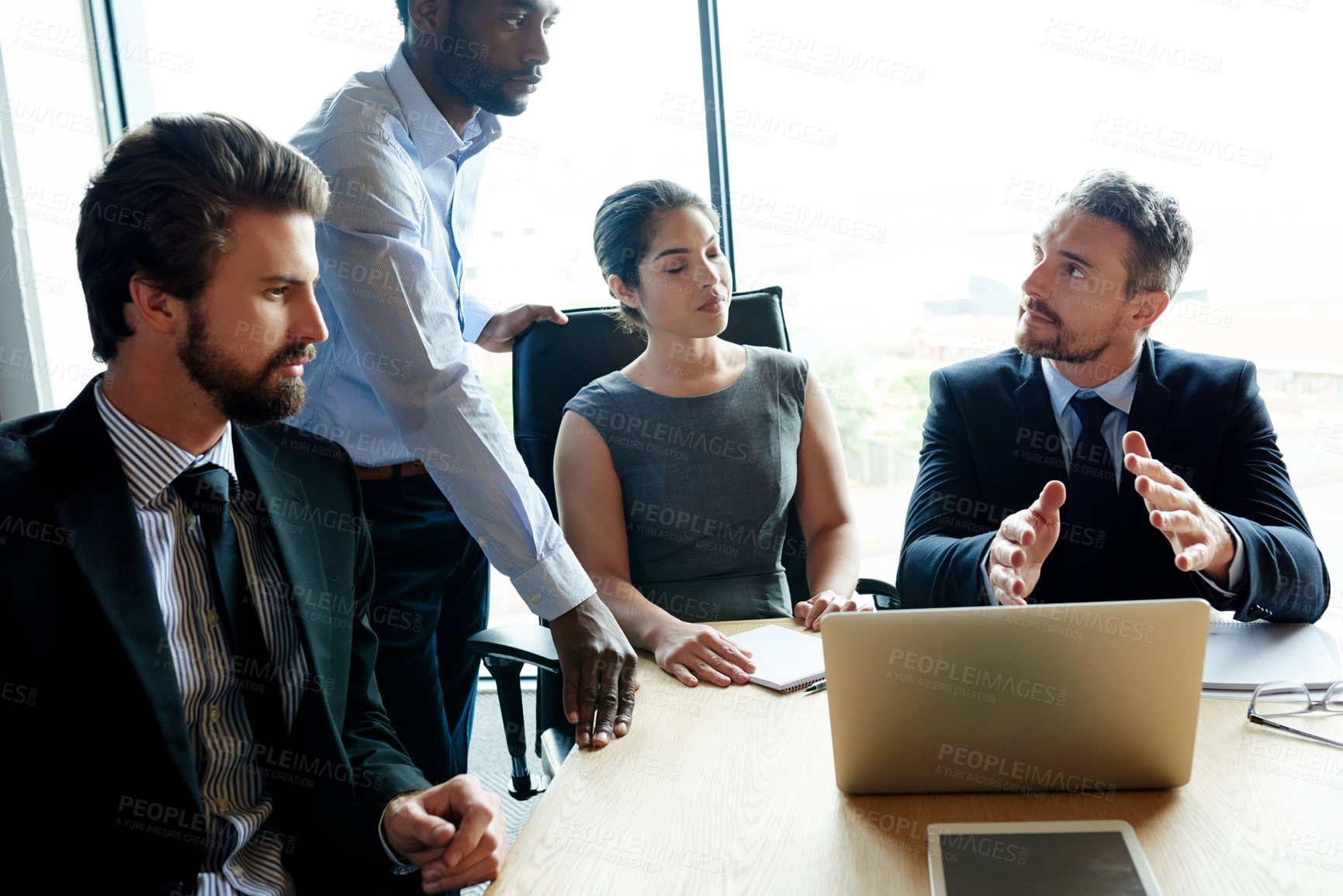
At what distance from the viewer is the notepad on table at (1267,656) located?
3.81 ft

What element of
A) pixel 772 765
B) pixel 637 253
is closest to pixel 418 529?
pixel 637 253

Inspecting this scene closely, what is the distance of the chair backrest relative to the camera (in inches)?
75.9

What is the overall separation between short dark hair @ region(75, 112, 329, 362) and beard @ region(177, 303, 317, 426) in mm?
52

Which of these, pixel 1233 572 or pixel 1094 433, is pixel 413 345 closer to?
pixel 1094 433

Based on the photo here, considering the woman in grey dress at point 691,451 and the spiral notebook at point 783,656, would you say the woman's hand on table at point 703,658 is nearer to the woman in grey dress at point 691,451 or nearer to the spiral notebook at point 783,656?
the spiral notebook at point 783,656

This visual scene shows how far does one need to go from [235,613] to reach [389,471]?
0.73 m

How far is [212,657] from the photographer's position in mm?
1063

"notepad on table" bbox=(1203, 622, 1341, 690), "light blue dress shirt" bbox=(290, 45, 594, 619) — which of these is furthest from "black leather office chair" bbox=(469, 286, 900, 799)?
"notepad on table" bbox=(1203, 622, 1341, 690)

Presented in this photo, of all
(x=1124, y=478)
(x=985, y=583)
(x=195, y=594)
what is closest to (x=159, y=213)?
(x=195, y=594)

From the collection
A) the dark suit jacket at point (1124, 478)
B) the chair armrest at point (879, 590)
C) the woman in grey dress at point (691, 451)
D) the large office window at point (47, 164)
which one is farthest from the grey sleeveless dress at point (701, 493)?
the large office window at point (47, 164)

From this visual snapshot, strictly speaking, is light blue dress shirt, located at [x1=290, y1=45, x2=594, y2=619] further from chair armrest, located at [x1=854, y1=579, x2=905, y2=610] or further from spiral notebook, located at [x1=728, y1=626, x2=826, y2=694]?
chair armrest, located at [x1=854, y1=579, x2=905, y2=610]

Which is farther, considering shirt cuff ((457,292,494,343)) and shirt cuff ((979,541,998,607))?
shirt cuff ((457,292,494,343))

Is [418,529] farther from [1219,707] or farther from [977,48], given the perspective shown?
[977,48]

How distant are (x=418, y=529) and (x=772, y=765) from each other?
39.8 inches
